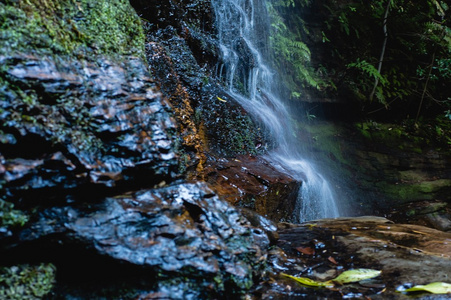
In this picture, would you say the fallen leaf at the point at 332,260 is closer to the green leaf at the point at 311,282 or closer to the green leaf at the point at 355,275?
the green leaf at the point at 355,275

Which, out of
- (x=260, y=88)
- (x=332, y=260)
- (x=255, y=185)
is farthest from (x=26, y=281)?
(x=260, y=88)

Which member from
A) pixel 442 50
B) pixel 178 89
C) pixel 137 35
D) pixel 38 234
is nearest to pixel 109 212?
pixel 38 234

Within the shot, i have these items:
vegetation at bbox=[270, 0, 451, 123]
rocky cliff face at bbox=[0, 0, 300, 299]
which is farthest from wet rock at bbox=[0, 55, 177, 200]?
vegetation at bbox=[270, 0, 451, 123]

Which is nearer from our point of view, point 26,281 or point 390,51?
point 26,281

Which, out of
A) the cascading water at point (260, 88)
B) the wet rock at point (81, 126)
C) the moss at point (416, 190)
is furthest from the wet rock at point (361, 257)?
the moss at point (416, 190)

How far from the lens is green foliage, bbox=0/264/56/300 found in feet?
4.92

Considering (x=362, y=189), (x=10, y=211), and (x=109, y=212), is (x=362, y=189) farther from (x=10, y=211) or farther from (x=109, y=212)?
(x=10, y=211)

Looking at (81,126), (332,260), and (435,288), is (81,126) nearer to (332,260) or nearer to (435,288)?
(332,260)

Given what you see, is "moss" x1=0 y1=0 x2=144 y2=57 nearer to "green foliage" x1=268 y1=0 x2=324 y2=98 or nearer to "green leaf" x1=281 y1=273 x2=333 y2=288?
"green leaf" x1=281 y1=273 x2=333 y2=288

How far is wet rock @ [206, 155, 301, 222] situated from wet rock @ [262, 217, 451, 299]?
0.62 m

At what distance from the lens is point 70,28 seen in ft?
7.41

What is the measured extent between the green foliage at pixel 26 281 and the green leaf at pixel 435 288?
85.2 inches

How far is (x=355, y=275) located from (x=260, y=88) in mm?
5227

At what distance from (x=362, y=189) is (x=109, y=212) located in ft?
21.6
